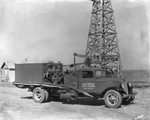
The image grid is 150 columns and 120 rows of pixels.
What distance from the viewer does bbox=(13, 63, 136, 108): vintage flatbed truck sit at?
10.9 m

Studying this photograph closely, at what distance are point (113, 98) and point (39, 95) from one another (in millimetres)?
4644

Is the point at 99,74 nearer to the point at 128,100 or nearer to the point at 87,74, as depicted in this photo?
the point at 87,74

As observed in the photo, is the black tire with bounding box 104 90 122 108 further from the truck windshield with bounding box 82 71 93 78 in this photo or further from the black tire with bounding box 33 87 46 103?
the black tire with bounding box 33 87 46 103

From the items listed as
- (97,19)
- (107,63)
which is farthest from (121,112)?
(97,19)

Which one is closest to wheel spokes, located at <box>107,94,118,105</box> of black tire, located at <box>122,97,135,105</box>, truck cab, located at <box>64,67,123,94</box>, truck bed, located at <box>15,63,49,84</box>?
truck cab, located at <box>64,67,123,94</box>

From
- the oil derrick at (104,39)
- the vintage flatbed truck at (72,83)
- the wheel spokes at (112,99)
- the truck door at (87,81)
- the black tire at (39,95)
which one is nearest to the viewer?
the wheel spokes at (112,99)

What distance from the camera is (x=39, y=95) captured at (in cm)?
1284

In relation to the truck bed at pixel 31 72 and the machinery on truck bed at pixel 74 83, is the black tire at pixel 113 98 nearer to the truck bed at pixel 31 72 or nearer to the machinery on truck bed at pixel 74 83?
the machinery on truck bed at pixel 74 83

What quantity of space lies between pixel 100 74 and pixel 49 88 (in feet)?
11.1

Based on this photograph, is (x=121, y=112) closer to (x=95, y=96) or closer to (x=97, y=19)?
(x=95, y=96)

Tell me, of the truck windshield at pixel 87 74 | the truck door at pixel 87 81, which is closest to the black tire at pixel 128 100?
the truck door at pixel 87 81

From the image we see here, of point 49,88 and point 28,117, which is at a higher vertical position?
point 49,88

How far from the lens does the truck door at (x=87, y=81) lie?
37.4 feet

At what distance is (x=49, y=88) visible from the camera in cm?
1298
